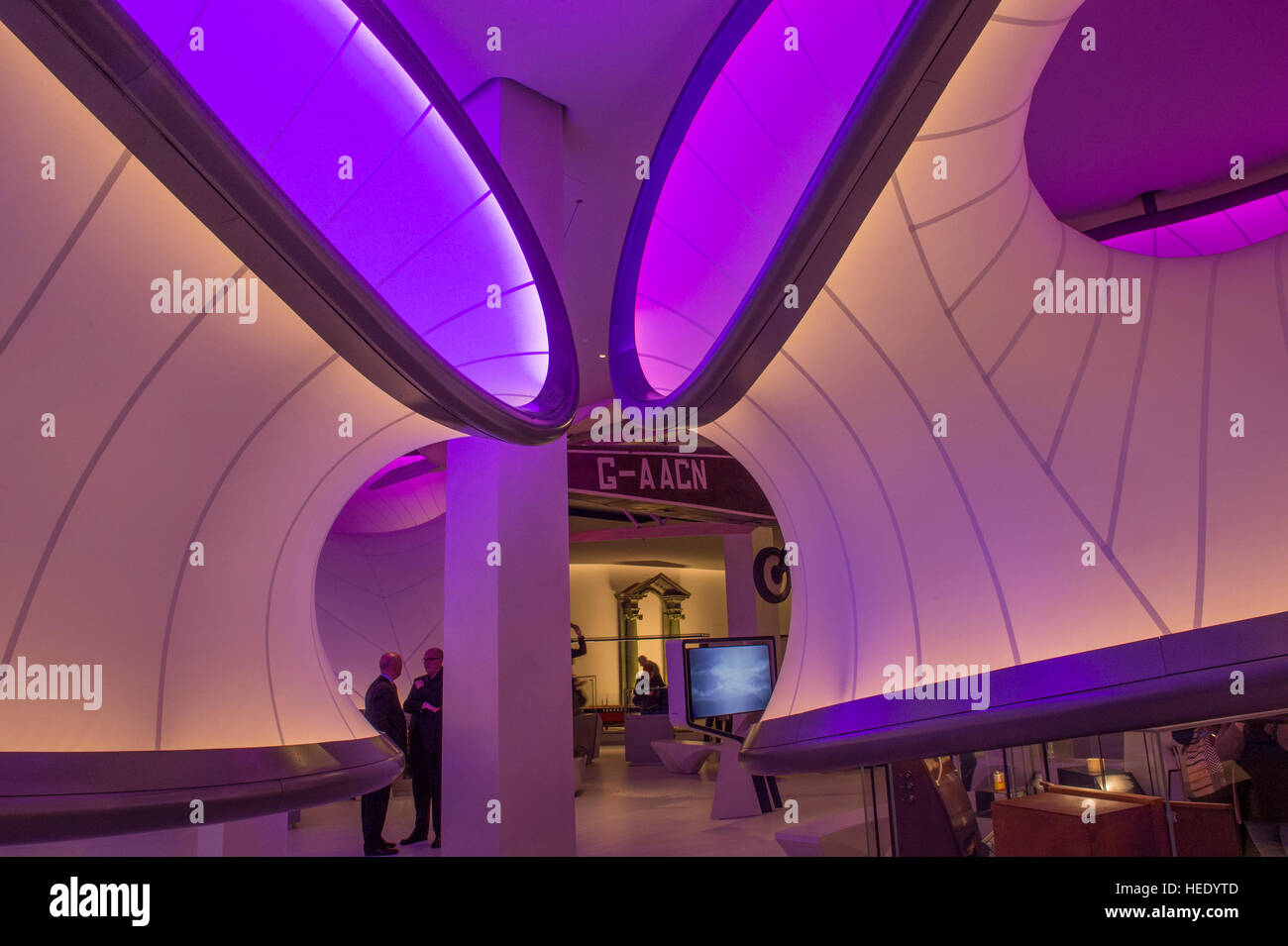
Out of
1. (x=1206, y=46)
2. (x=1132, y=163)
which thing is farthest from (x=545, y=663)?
(x=1132, y=163)

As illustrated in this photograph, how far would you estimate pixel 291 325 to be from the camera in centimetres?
223

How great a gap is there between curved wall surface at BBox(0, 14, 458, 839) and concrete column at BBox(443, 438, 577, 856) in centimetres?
163

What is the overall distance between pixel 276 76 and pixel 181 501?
1.16m

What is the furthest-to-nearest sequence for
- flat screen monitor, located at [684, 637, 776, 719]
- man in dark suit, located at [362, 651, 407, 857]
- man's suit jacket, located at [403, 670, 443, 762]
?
flat screen monitor, located at [684, 637, 776, 719] < man's suit jacket, located at [403, 670, 443, 762] < man in dark suit, located at [362, 651, 407, 857]

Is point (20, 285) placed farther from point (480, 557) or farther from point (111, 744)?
point (480, 557)

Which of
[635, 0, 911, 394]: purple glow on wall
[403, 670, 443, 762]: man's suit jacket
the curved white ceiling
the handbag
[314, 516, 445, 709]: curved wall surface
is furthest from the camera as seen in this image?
[314, 516, 445, 709]: curved wall surface

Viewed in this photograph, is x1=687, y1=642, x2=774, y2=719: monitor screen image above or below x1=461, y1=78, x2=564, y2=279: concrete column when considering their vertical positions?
below

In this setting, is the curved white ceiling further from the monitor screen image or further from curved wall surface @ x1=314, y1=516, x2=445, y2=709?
curved wall surface @ x1=314, y1=516, x2=445, y2=709

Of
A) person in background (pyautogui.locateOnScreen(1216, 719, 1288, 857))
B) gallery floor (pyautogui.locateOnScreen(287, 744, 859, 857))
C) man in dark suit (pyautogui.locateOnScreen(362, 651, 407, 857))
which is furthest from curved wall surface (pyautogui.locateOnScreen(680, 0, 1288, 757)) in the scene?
man in dark suit (pyautogui.locateOnScreen(362, 651, 407, 857))

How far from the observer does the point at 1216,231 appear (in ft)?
28.5

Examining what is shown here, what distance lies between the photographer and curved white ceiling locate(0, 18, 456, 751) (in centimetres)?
186

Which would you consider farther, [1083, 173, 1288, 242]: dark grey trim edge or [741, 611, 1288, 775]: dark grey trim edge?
[1083, 173, 1288, 242]: dark grey trim edge

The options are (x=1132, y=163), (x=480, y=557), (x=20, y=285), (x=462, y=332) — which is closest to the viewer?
(x=20, y=285)

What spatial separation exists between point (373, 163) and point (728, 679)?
655cm
